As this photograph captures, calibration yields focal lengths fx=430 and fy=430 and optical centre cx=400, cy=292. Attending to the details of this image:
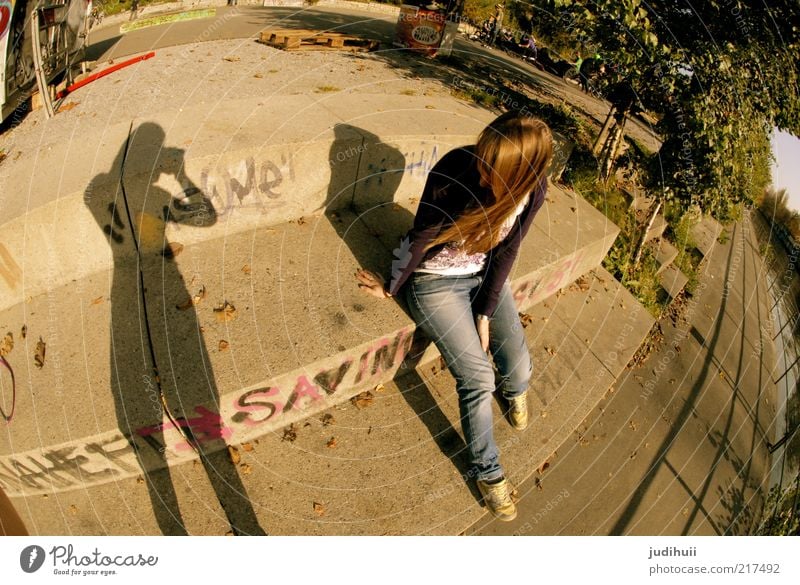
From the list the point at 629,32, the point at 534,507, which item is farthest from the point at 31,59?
the point at 534,507

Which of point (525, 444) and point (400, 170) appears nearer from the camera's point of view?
point (525, 444)

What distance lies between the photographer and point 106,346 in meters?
2.95

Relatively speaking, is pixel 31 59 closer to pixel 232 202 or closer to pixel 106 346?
pixel 232 202

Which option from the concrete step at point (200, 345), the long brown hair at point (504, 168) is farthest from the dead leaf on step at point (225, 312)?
the long brown hair at point (504, 168)

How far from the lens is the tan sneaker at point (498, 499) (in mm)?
3230

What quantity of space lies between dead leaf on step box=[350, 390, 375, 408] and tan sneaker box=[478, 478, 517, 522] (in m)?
1.07

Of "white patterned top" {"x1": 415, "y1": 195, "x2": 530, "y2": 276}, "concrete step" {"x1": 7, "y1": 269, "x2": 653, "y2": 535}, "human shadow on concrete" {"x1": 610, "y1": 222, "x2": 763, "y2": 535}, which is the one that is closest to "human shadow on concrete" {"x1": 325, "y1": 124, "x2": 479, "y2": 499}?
"concrete step" {"x1": 7, "y1": 269, "x2": 653, "y2": 535}

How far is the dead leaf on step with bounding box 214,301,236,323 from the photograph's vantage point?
316 centimetres

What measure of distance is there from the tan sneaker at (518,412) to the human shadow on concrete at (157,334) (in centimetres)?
217

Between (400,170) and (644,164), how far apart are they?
345 cm

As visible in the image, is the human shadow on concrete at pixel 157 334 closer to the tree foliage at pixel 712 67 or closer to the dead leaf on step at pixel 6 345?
the dead leaf on step at pixel 6 345

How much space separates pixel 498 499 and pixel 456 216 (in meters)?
2.13

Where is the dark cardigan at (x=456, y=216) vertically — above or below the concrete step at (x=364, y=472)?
above

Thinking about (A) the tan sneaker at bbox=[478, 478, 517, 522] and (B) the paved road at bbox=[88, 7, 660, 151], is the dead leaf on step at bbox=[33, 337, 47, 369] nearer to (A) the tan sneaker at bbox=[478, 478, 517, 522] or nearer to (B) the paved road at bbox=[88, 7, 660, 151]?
(A) the tan sneaker at bbox=[478, 478, 517, 522]
